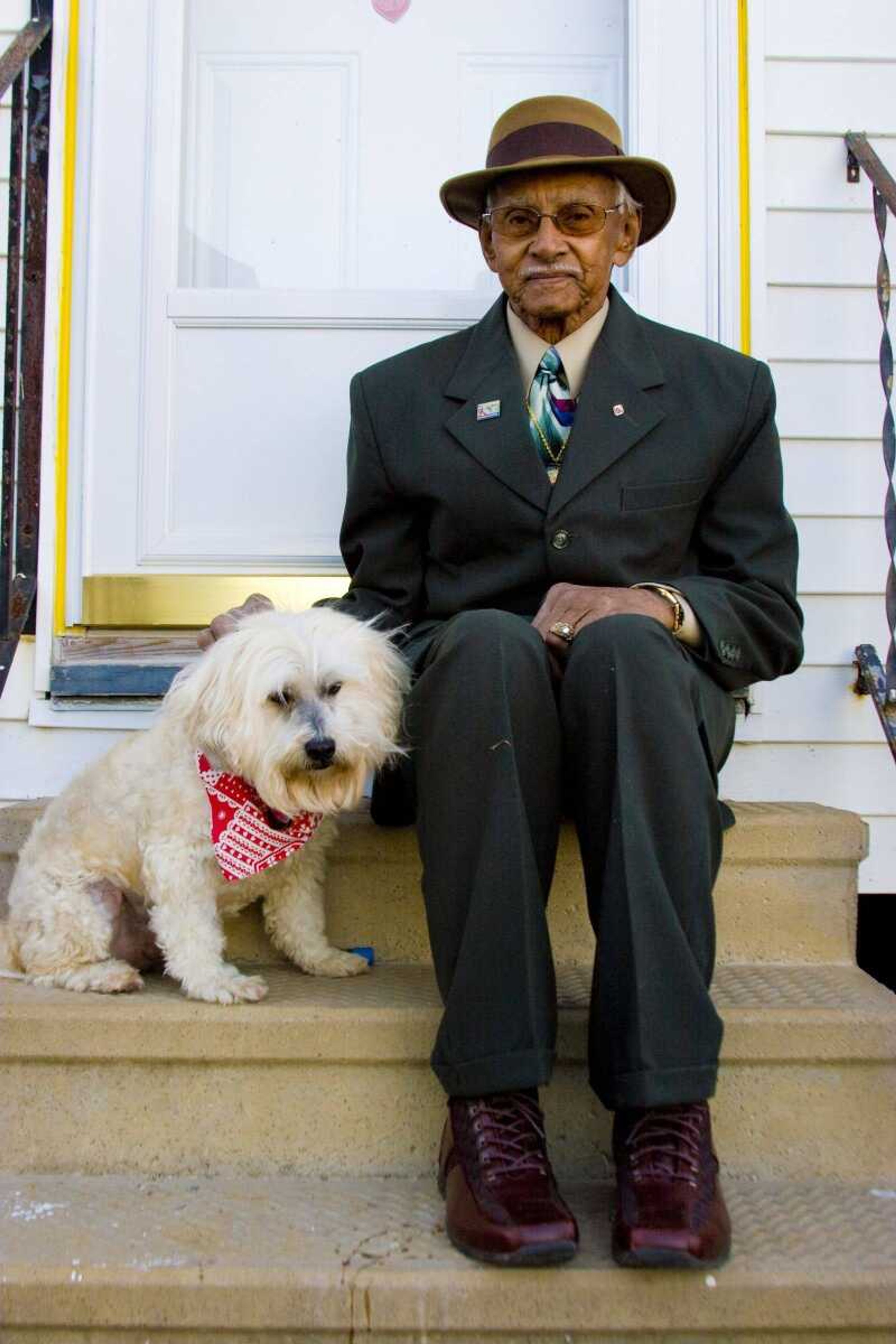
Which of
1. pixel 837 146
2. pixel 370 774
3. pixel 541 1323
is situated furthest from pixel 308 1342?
pixel 837 146

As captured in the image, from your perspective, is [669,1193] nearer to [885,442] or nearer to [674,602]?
[674,602]

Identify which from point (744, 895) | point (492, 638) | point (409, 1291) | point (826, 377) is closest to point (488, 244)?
point (826, 377)

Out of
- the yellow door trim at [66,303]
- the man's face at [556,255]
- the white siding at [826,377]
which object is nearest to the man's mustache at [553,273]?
the man's face at [556,255]

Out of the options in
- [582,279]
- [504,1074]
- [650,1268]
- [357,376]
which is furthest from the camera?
[357,376]

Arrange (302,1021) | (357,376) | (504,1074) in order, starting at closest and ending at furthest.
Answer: (504,1074)
(302,1021)
(357,376)

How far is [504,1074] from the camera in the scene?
5.17 feet

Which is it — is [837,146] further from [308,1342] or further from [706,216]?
[308,1342]

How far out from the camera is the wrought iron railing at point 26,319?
2758 millimetres

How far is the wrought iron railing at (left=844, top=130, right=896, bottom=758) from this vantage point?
2520mm

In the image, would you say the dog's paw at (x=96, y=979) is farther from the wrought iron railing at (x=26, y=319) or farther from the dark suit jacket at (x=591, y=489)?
the wrought iron railing at (x=26, y=319)

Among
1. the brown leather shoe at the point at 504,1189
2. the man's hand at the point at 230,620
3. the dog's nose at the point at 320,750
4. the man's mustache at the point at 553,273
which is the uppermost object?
the man's mustache at the point at 553,273

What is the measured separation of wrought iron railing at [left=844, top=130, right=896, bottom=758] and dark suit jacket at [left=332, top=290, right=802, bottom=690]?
44 cm

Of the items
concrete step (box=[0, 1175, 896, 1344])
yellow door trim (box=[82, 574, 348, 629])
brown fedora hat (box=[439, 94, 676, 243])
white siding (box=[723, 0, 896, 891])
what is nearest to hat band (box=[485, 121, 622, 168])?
brown fedora hat (box=[439, 94, 676, 243])

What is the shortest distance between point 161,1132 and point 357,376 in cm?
154
